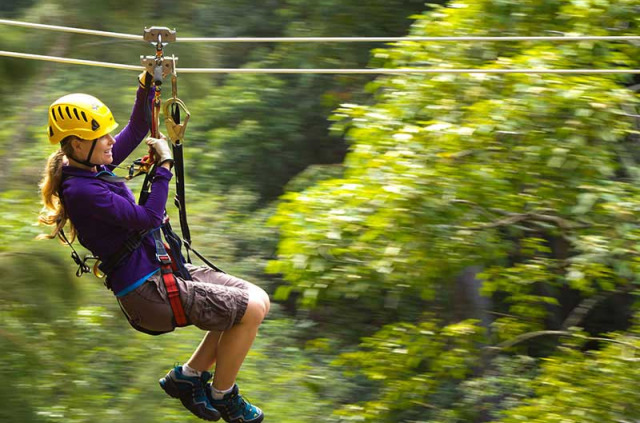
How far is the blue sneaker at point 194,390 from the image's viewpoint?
3.37m

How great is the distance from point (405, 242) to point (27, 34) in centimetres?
265

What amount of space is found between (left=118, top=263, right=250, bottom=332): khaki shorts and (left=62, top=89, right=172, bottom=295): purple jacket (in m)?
0.05

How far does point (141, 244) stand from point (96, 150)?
34cm

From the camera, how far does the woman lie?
3023mm

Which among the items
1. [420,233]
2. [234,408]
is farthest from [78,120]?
[420,233]

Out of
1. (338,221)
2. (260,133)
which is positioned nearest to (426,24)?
(338,221)

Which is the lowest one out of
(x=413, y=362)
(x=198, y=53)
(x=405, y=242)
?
(x=413, y=362)

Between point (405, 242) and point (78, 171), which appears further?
point (405, 242)

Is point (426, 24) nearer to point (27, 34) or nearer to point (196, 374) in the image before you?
point (27, 34)

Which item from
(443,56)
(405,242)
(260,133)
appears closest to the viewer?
(405,242)

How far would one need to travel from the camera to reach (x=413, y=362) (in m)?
6.20

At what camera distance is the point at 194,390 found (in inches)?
133

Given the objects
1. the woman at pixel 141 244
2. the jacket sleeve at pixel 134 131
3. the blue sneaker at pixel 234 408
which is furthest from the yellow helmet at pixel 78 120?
the blue sneaker at pixel 234 408

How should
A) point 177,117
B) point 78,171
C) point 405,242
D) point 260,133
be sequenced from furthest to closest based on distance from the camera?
1. point 260,133
2. point 405,242
3. point 177,117
4. point 78,171
